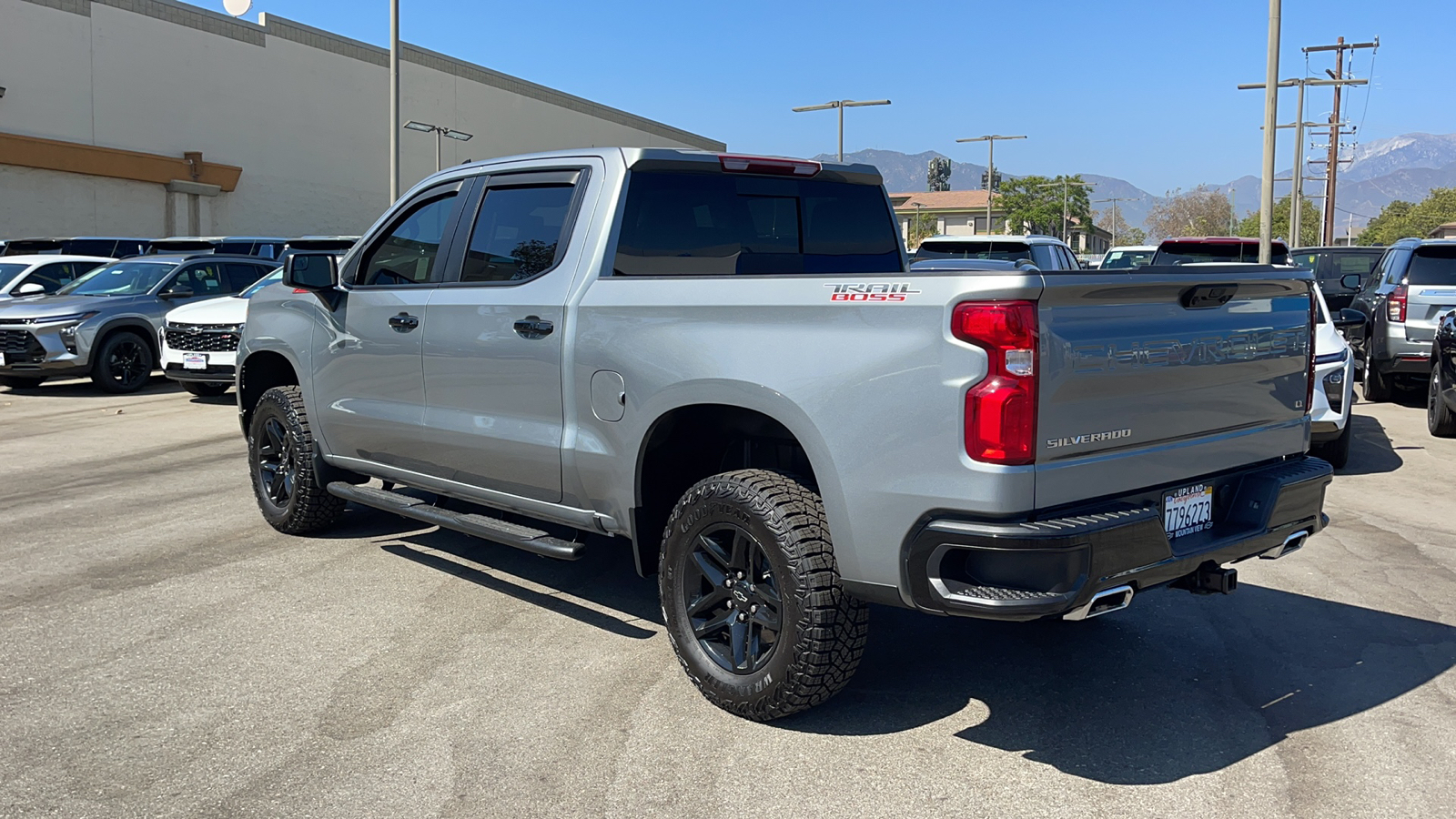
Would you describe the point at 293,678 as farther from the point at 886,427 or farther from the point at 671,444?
the point at 886,427

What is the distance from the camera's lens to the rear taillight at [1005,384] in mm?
3445

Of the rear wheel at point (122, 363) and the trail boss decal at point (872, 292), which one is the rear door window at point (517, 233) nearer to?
the trail boss decal at point (872, 292)

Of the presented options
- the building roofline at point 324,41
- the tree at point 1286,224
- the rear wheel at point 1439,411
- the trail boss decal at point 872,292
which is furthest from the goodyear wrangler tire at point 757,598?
the tree at point 1286,224

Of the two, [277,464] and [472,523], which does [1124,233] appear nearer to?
[277,464]

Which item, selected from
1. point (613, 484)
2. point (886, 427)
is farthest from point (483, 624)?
point (886, 427)

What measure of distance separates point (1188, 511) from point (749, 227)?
7.33 ft

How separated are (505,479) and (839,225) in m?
1.97

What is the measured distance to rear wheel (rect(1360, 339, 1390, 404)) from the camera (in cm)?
1359

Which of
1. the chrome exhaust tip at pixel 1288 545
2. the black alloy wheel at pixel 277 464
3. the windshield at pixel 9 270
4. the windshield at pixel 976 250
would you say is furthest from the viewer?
the windshield at pixel 9 270

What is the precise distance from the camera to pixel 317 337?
630 cm

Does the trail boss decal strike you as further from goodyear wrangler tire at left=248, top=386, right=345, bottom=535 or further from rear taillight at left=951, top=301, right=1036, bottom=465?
goodyear wrangler tire at left=248, top=386, right=345, bottom=535

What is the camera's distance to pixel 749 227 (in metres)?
5.26

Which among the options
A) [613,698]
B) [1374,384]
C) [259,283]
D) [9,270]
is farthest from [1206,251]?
[9,270]

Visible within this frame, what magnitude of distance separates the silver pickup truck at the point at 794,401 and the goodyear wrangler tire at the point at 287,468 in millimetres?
508
